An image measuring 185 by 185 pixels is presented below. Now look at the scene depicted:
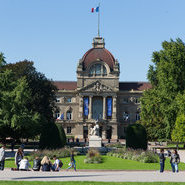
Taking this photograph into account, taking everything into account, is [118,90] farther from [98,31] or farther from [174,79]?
[174,79]

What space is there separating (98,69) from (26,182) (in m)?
82.1

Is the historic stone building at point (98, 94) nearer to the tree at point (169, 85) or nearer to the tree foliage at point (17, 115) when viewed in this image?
the tree at point (169, 85)

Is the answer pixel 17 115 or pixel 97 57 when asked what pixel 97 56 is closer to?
pixel 97 57

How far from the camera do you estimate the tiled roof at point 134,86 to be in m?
105

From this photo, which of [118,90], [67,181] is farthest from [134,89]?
[67,181]

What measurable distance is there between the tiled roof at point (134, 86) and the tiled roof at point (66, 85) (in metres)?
14.0

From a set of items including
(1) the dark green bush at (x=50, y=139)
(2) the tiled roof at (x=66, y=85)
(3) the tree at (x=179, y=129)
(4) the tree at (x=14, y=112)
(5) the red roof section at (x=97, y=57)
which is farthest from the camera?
(2) the tiled roof at (x=66, y=85)

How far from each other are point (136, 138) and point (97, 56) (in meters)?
60.3

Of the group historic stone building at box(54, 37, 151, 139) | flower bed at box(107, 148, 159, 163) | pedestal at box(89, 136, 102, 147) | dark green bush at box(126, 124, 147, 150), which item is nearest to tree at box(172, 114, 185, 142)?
dark green bush at box(126, 124, 147, 150)

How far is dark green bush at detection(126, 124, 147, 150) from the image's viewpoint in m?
41.9

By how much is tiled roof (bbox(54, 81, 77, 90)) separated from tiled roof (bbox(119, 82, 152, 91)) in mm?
14044

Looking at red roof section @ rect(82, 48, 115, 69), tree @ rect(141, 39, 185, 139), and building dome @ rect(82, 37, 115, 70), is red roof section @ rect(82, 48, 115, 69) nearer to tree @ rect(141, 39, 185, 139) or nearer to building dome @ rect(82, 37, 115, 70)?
building dome @ rect(82, 37, 115, 70)

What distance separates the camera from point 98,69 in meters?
99.0

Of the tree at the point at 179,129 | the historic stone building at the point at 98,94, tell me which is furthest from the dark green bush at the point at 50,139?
the historic stone building at the point at 98,94
